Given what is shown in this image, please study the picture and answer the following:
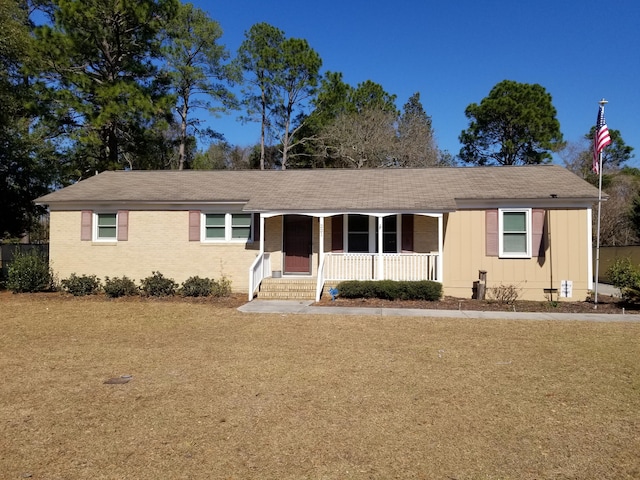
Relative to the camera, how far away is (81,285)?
49.4 ft

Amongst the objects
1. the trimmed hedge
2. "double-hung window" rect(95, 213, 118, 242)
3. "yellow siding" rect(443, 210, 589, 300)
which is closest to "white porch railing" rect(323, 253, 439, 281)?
the trimmed hedge

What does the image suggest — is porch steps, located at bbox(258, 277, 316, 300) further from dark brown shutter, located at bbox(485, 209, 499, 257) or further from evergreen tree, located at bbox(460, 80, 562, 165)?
evergreen tree, located at bbox(460, 80, 562, 165)

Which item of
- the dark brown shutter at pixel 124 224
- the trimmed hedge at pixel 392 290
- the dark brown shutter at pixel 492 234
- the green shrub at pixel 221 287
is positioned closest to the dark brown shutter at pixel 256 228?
the green shrub at pixel 221 287

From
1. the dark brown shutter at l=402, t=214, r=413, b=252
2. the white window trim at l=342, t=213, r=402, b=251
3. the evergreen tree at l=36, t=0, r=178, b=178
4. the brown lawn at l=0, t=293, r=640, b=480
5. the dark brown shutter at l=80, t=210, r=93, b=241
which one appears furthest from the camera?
the evergreen tree at l=36, t=0, r=178, b=178

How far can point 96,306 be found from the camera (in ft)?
42.3

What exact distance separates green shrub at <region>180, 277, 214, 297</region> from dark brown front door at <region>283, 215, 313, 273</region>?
2.69 metres

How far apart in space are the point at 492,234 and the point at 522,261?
122cm

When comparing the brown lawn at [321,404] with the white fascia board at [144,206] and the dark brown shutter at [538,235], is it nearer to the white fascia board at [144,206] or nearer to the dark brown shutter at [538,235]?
the dark brown shutter at [538,235]

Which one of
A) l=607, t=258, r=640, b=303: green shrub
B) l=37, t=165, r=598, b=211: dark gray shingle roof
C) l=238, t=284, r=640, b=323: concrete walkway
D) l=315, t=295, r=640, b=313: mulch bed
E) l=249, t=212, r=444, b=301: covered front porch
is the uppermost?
l=37, t=165, r=598, b=211: dark gray shingle roof

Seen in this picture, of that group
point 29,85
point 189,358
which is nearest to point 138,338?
point 189,358

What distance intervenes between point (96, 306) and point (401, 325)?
8.66 metres

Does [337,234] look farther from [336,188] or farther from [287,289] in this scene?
[287,289]

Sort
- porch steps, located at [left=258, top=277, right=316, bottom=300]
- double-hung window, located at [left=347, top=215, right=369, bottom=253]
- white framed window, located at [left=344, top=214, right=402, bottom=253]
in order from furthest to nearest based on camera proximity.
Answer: double-hung window, located at [left=347, top=215, right=369, bottom=253] → white framed window, located at [left=344, top=214, right=402, bottom=253] → porch steps, located at [left=258, top=277, right=316, bottom=300]

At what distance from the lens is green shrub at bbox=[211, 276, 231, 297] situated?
48.1 feet
